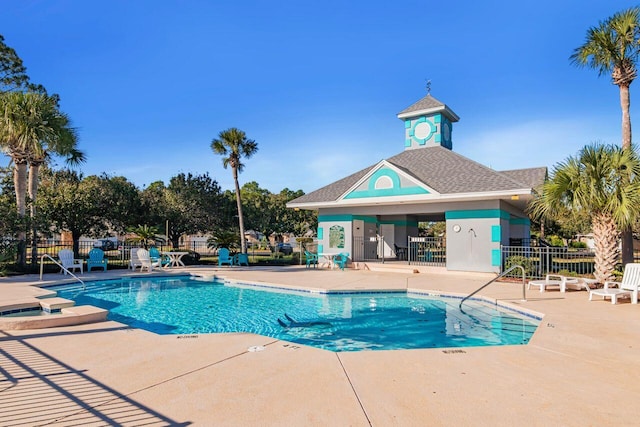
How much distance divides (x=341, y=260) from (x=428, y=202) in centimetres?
509

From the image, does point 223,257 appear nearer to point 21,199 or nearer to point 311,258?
point 311,258

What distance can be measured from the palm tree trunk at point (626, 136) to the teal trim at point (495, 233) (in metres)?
4.47

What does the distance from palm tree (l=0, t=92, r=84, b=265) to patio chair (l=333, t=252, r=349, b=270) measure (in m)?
12.9

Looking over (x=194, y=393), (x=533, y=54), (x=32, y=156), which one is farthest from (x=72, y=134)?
(x=533, y=54)

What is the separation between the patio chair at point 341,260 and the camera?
18.8m

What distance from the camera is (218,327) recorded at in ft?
27.8

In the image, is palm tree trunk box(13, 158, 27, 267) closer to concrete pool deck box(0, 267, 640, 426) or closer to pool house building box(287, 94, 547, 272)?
concrete pool deck box(0, 267, 640, 426)

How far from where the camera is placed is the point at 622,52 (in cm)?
1480

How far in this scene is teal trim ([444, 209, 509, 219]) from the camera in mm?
15750

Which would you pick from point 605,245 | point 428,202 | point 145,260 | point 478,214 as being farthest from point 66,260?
point 605,245

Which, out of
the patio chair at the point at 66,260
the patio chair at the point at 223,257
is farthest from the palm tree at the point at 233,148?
the patio chair at the point at 66,260

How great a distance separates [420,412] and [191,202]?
28.5 meters

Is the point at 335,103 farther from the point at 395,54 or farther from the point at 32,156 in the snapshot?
the point at 32,156

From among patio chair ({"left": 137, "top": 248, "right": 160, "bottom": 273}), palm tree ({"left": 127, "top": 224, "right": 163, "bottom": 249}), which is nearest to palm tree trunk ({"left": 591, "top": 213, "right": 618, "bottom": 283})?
patio chair ({"left": 137, "top": 248, "right": 160, "bottom": 273})
